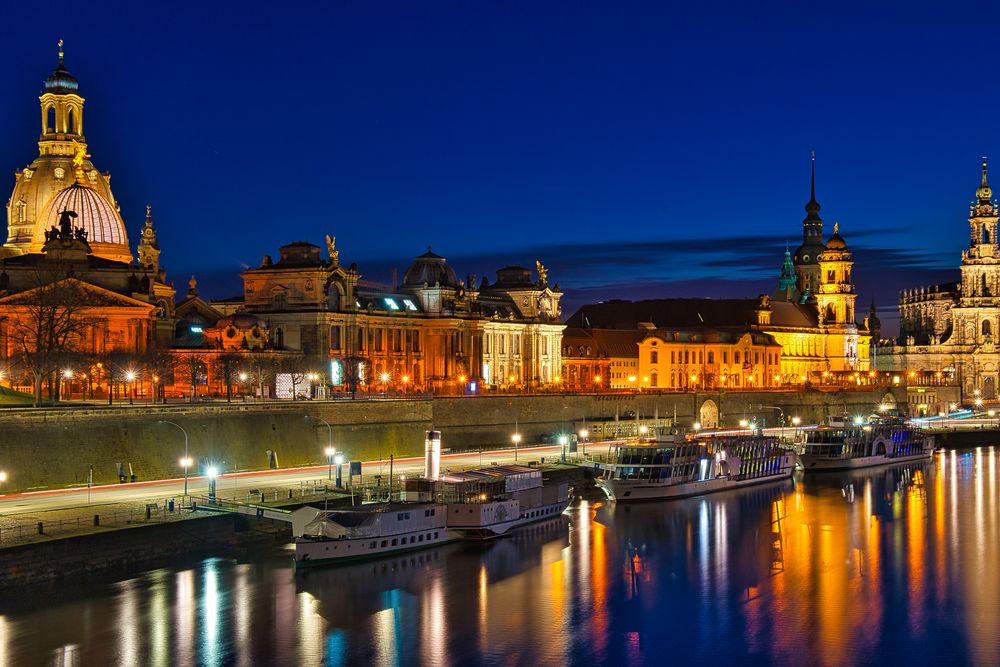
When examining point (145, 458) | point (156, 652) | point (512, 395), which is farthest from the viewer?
point (512, 395)

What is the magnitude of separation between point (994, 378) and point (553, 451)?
95034 millimetres

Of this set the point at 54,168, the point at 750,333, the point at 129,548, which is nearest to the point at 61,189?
the point at 54,168

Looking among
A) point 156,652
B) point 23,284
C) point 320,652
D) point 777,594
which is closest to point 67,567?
point 156,652

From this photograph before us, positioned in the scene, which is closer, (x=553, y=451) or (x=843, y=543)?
(x=843, y=543)

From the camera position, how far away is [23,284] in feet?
273

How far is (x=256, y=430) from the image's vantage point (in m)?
73.6

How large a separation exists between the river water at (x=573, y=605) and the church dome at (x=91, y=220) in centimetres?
5162

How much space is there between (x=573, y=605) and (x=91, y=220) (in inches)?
2601

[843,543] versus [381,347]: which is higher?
[381,347]

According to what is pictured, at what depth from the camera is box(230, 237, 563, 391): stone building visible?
97750 millimetres

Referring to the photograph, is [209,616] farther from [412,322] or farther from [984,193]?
[984,193]

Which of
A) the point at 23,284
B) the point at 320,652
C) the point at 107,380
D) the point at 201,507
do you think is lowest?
the point at 320,652

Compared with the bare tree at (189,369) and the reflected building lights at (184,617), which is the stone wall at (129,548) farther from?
the bare tree at (189,369)

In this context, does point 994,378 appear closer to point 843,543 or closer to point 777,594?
point 843,543
